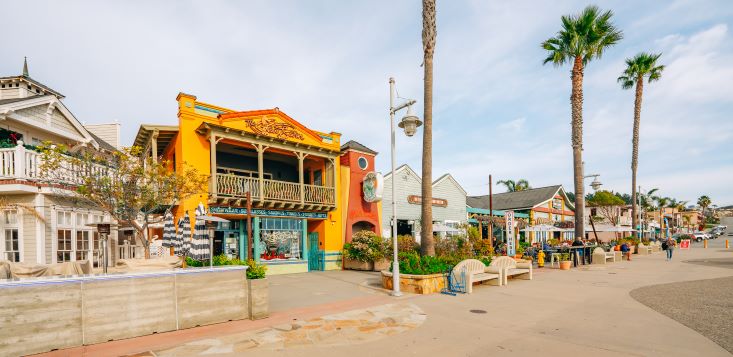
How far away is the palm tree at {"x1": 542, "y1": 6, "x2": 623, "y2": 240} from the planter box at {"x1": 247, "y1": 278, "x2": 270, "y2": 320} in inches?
795

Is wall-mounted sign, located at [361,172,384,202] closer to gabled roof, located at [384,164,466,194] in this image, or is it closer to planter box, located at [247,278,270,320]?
gabled roof, located at [384,164,466,194]

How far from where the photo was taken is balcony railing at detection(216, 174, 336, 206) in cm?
1539

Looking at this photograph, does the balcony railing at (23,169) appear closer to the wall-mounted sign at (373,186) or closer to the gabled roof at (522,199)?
the wall-mounted sign at (373,186)

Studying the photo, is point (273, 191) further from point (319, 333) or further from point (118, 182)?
point (319, 333)

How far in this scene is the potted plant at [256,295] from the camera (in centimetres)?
849

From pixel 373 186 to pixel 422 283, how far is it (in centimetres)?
894

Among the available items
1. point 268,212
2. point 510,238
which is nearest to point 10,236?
point 268,212

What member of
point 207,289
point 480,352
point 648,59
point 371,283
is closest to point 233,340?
point 207,289

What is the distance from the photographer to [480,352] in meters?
6.09

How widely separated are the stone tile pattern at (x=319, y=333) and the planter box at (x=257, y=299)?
96 cm

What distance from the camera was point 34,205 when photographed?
38.8ft

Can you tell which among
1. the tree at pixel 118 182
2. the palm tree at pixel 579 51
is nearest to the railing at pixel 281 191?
the tree at pixel 118 182

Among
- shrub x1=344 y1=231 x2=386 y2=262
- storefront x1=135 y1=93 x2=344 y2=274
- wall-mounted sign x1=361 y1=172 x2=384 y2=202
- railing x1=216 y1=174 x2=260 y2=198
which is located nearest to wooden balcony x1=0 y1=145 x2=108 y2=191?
storefront x1=135 y1=93 x2=344 y2=274

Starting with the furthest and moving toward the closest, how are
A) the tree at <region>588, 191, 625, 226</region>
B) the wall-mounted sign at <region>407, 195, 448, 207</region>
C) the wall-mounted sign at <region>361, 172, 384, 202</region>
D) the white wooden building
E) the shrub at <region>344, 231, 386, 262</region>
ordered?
the tree at <region>588, 191, 625, 226</region>, the wall-mounted sign at <region>407, 195, 448, 207</region>, the white wooden building, the wall-mounted sign at <region>361, 172, 384, 202</region>, the shrub at <region>344, 231, 386, 262</region>
